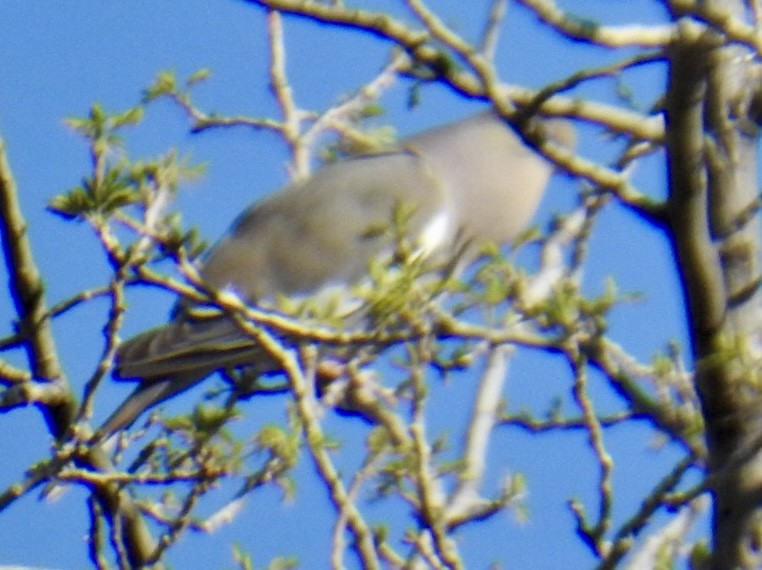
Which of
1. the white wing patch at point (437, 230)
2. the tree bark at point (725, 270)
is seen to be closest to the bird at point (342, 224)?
the white wing patch at point (437, 230)

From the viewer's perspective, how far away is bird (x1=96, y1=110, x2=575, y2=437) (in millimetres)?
2984

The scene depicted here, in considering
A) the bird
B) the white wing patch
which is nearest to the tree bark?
the bird

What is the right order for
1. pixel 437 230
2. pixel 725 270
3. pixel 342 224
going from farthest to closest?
1. pixel 342 224
2. pixel 437 230
3. pixel 725 270

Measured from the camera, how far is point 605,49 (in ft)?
4.97

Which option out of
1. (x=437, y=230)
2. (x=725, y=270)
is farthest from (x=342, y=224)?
(x=725, y=270)

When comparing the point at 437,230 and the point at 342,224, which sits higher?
the point at 342,224

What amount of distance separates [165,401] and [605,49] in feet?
5.95

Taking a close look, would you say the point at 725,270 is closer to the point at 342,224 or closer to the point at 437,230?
the point at 437,230

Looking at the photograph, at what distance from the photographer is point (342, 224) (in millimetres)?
3666

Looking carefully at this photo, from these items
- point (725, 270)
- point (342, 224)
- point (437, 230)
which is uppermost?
point (342, 224)

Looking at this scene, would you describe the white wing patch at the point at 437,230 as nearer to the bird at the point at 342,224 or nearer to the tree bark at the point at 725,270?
the bird at the point at 342,224

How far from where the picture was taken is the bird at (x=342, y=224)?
2984mm

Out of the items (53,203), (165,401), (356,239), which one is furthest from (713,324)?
(356,239)

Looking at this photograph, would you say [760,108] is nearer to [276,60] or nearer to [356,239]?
[276,60]
